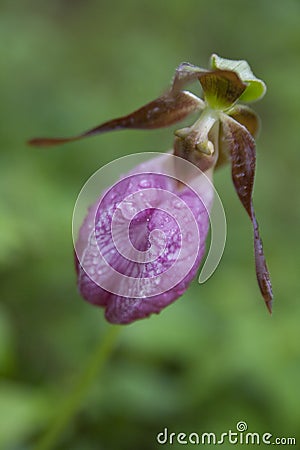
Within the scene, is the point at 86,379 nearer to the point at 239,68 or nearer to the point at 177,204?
the point at 177,204

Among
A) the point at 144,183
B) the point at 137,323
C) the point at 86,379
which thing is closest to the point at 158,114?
the point at 144,183

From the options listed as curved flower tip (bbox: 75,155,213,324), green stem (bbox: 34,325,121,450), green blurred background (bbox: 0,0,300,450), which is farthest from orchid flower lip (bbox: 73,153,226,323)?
green blurred background (bbox: 0,0,300,450)

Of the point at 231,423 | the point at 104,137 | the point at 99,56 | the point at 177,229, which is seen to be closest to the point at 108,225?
the point at 177,229

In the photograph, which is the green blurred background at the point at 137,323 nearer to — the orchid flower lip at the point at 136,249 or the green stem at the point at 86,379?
the green stem at the point at 86,379

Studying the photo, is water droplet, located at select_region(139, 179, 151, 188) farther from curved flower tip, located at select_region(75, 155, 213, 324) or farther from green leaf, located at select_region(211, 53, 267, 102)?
green leaf, located at select_region(211, 53, 267, 102)

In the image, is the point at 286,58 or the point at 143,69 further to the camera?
the point at 143,69

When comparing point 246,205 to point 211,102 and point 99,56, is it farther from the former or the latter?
point 99,56
